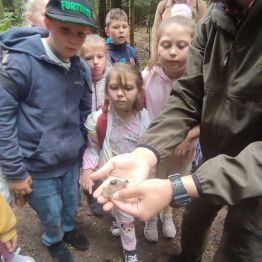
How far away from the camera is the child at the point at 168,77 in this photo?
275 cm

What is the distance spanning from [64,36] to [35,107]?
0.56 metres

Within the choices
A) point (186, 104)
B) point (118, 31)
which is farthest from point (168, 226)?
point (118, 31)

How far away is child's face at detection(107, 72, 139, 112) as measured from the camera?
2.77 meters

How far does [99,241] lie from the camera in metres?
3.32

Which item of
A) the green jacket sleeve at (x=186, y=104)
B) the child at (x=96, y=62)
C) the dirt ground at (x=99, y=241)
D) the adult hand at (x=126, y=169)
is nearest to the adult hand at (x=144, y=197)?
the adult hand at (x=126, y=169)

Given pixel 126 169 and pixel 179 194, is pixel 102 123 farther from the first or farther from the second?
pixel 179 194

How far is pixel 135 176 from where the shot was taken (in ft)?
5.33

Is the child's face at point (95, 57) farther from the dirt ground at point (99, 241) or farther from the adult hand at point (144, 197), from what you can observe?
the adult hand at point (144, 197)

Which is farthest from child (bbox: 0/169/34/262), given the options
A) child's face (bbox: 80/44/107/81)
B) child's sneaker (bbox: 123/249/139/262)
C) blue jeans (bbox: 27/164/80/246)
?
child's face (bbox: 80/44/107/81)

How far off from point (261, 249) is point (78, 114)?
1717 mm

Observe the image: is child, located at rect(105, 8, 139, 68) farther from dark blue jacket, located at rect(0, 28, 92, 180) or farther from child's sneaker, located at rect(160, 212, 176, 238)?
child's sneaker, located at rect(160, 212, 176, 238)

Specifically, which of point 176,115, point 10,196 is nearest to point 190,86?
point 176,115

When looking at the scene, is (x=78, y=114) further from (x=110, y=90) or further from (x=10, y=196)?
(x=10, y=196)

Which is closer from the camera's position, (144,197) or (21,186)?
(144,197)
